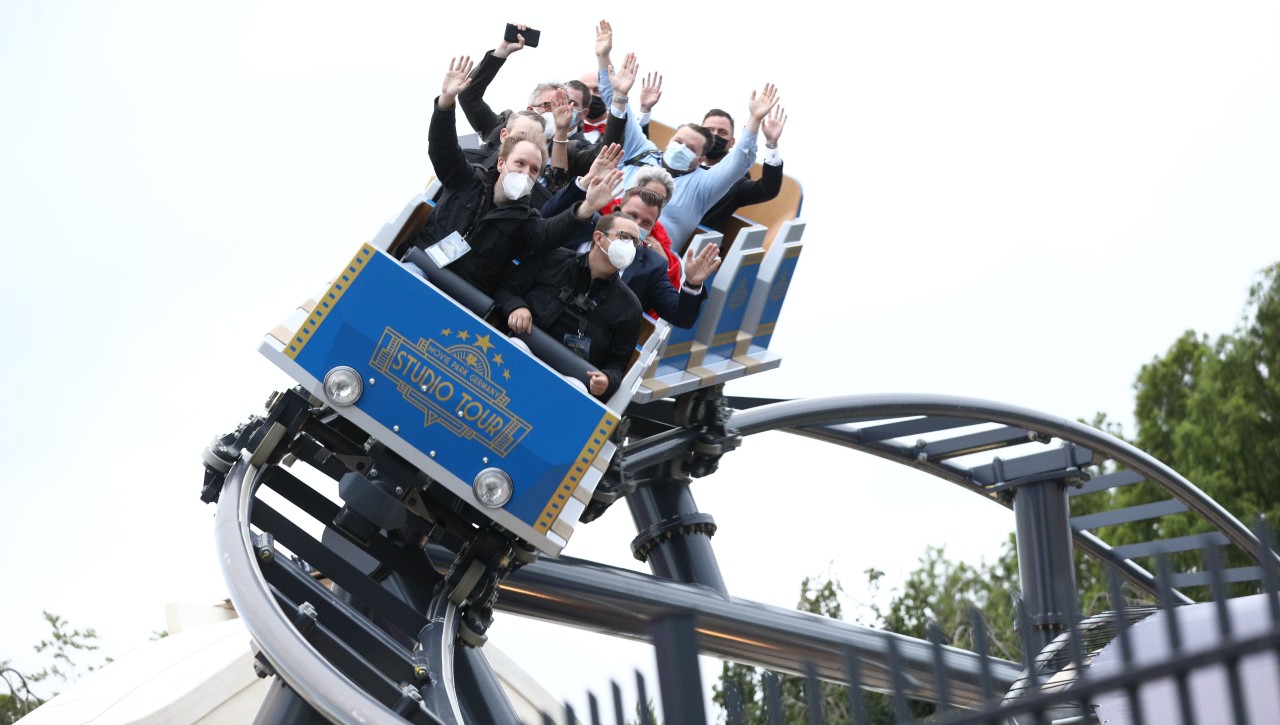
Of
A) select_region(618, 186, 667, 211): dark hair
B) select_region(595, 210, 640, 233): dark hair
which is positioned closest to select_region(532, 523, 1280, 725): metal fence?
select_region(595, 210, 640, 233): dark hair

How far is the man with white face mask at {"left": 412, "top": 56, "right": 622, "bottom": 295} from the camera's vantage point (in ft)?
13.9

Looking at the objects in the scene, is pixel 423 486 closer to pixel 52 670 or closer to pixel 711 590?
pixel 711 590

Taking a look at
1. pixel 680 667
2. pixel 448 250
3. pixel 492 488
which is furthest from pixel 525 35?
pixel 680 667

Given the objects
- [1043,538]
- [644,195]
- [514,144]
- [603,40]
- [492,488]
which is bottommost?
[492,488]

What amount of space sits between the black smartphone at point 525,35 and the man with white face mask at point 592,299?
2.89 ft

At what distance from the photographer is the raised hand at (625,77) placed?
5695mm

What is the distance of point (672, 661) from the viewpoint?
5.14ft

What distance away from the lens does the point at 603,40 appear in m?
5.99

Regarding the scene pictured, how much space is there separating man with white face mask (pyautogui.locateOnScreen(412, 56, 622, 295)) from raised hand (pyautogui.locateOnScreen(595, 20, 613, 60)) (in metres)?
1.67

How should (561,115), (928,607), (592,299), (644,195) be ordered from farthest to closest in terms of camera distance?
1. (928,607)
2. (561,115)
3. (644,195)
4. (592,299)

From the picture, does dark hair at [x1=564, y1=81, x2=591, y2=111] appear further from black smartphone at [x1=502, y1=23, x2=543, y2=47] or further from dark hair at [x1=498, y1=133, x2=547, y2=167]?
dark hair at [x1=498, y1=133, x2=547, y2=167]

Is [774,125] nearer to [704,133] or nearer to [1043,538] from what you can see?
[704,133]

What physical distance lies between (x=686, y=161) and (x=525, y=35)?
1.15 m

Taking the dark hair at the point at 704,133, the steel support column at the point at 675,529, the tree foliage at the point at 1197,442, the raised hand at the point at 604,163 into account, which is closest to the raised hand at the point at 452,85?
the raised hand at the point at 604,163
